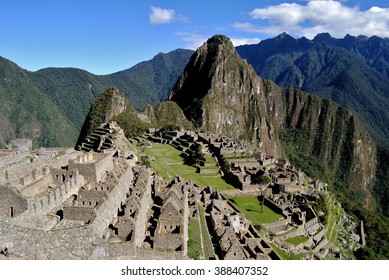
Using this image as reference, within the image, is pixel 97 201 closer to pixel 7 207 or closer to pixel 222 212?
pixel 7 207

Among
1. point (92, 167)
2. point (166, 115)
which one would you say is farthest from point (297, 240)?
point (166, 115)

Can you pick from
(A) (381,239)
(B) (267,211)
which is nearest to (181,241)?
(B) (267,211)

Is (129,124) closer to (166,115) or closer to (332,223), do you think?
(166,115)

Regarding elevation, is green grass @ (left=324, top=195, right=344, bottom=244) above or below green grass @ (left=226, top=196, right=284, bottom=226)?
below

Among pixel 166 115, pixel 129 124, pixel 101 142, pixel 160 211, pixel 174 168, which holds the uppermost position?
pixel 166 115

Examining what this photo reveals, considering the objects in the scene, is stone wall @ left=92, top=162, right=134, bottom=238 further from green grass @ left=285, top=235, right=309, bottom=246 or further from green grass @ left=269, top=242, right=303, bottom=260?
green grass @ left=285, top=235, right=309, bottom=246

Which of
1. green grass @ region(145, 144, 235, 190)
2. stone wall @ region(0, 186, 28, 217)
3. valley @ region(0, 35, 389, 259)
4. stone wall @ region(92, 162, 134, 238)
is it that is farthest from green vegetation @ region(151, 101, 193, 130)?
stone wall @ region(0, 186, 28, 217)
